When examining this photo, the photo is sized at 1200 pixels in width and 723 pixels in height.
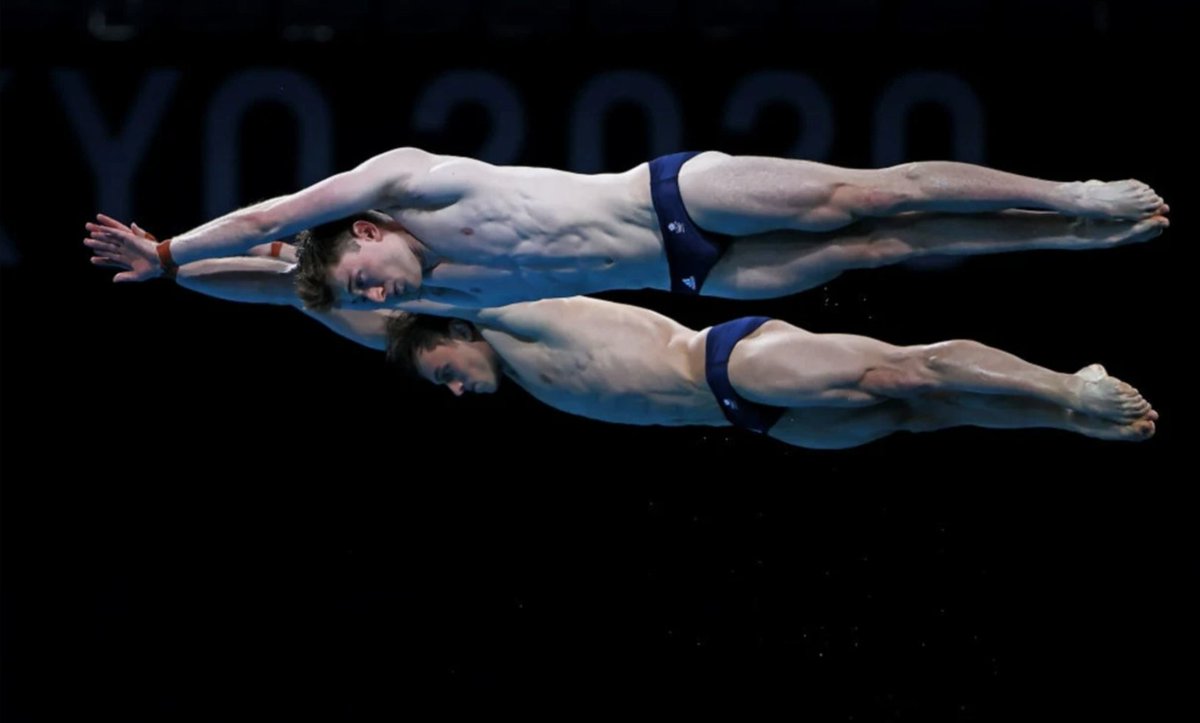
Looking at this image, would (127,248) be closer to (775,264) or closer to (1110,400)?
(775,264)

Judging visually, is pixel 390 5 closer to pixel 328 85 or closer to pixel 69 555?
pixel 328 85

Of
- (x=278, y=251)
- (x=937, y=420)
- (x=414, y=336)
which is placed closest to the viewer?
(x=937, y=420)

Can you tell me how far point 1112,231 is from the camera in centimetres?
444

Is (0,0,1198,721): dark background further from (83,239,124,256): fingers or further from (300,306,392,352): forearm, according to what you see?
(83,239,124,256): fingers

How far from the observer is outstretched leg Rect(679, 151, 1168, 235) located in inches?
173

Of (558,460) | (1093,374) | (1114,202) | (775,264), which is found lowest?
(558,460)

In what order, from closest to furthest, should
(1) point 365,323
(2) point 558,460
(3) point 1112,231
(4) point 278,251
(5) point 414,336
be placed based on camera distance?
(3) point 1112,231
(5) point 414,336
(4) point 278,251
(1) point 365,323
(2) point 558,460

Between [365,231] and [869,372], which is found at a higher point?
[365,231]

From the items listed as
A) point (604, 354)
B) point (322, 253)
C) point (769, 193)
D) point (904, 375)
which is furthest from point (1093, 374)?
point (322, 253)

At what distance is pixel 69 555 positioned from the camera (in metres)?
6.88

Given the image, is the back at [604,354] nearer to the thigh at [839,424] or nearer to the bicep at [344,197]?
the thigh at [839,424]

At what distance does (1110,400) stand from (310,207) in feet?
6.49

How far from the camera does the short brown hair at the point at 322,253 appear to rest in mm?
4633

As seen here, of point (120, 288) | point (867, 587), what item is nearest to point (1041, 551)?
point (867, 587)
